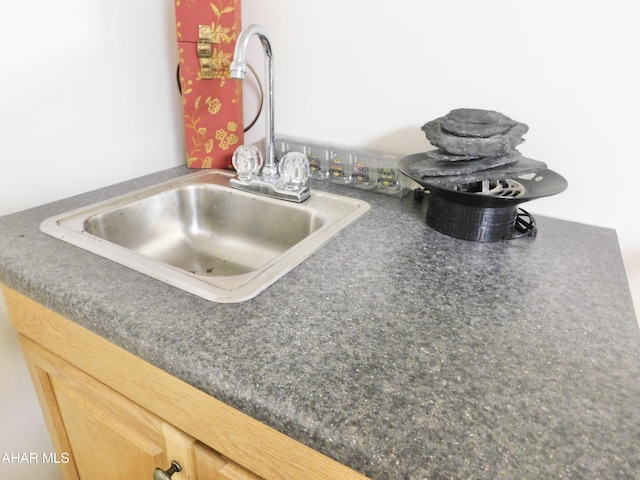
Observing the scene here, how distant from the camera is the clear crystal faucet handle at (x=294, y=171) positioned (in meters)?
0.92

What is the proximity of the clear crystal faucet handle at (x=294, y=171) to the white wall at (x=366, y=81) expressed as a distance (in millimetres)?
177

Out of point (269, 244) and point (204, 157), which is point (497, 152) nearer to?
point (269, 244)

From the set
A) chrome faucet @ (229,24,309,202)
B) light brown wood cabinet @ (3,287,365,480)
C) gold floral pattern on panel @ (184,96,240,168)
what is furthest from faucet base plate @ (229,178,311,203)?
light brown wood cabinet @ (3,287,365,480)

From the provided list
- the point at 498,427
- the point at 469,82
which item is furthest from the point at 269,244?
the point at 498,427

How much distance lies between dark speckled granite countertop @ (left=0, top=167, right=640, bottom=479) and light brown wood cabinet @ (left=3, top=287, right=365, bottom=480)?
0.04 meters

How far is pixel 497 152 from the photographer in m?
0.70

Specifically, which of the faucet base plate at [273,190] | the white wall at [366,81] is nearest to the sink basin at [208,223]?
the faucet base plate at [273,190]

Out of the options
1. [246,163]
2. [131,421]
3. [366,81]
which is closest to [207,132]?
[246,163]

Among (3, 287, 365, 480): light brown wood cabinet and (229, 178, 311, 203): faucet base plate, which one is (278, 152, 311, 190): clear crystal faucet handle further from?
(3, 287, 365, 480): light brown wood cabinet

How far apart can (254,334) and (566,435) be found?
1.09 feet

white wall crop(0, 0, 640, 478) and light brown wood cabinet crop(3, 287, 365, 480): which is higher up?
white wall crop(0, 0, 640, 478)

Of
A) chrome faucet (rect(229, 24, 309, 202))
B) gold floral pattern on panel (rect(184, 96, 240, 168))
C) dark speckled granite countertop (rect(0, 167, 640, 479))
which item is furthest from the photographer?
gold floral pattern on panel (rect(184, 96, 240, 168))

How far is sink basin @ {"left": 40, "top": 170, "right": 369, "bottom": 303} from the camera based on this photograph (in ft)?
2.64

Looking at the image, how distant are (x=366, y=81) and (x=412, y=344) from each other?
2.23 feet
